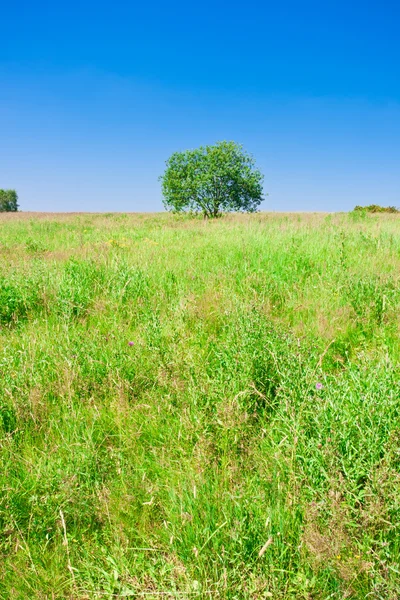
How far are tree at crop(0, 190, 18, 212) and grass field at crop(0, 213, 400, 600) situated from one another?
81.1 meters

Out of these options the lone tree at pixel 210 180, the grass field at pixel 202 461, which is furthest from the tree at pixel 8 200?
the grass field at pixel 202 461

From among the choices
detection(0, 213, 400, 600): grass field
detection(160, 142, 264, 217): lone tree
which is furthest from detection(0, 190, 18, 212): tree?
detection(0, 213, 400, 600): grass field

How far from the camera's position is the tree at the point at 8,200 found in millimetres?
73188

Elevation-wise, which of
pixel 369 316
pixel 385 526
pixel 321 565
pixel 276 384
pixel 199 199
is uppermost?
pixel 199 199

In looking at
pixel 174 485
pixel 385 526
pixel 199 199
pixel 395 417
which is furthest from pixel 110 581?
pixel 199 199

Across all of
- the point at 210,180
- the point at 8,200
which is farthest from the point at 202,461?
the point at 8,200

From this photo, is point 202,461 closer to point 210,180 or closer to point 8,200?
point 210,180

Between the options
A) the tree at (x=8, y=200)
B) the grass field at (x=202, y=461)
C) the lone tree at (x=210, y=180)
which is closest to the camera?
the grass field at (x=202, y=461)

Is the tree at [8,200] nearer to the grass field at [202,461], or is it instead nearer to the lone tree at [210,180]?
the lone tree at [210,180]

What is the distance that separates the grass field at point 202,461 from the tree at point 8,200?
266 ft

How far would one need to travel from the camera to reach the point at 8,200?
74875 millimetres

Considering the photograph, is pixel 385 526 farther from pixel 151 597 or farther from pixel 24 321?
pixel 24 321

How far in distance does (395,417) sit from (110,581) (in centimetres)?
144

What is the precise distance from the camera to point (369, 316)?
367 cm
